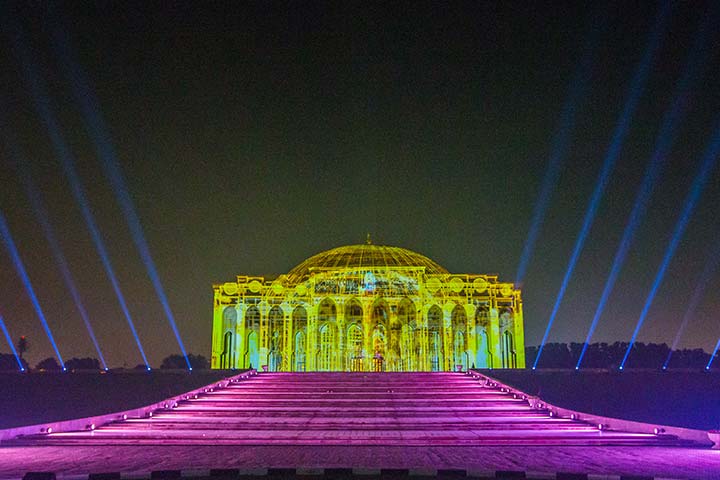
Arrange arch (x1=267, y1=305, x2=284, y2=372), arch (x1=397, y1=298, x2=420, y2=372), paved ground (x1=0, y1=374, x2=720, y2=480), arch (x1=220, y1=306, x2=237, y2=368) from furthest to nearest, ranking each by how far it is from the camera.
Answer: arch (x1=220, y1=306, x2=237, y2=368), arch (x1=267, y1=305, x2=284, y2=372), arch (x1=397, y1=298, x2=420, y2=372), paved ground (x1=0, y1=374, x2=720, y2=480)

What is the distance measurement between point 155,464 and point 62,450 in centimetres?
343

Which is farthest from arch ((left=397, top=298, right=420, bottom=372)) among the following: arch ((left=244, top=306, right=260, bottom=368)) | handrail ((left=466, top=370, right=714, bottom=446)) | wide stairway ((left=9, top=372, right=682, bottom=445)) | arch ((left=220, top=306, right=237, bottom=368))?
handrail ((left=466, top=370, right=714, bottom=446))

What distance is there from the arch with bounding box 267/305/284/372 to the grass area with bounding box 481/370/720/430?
15.8 metres

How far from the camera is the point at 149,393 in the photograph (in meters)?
24.5

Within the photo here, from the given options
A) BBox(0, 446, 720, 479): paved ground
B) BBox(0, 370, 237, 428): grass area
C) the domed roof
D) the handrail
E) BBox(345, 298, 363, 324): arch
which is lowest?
BBox(0, 446, 720, 479): paved ground

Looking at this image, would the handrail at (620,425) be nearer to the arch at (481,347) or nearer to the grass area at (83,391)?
the grass area at (83,391)

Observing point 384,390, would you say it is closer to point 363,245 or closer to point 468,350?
point 468,350

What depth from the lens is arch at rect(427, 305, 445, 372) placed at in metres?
37.4

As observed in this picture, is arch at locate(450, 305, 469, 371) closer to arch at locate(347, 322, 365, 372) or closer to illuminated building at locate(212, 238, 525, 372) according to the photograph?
illuminated building at locate(212, 238, 525, 372)

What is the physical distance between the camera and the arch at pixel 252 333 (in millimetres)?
39250

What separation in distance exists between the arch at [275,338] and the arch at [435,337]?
8912 mm

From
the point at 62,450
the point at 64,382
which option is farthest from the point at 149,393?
the point at 62,450

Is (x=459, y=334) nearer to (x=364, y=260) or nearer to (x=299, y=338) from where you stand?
(x=364, y=260)

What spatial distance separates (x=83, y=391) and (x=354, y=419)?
1260 cm
